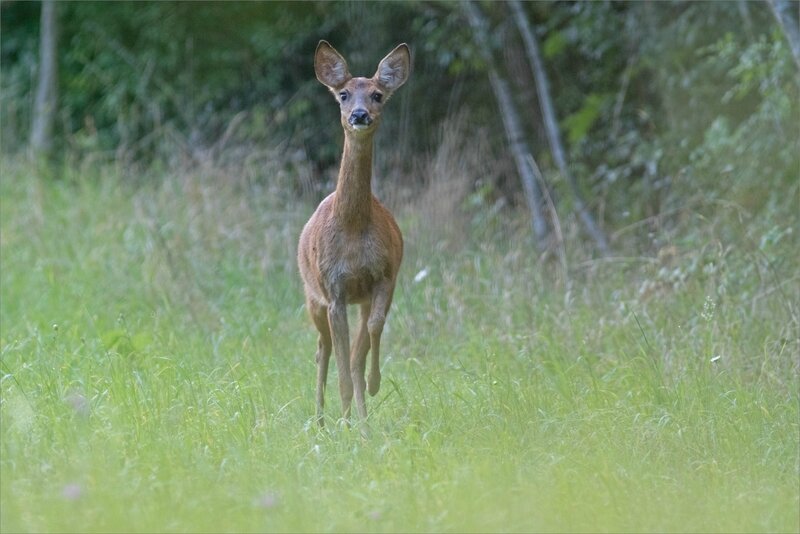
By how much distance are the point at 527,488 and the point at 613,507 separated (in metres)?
0.31

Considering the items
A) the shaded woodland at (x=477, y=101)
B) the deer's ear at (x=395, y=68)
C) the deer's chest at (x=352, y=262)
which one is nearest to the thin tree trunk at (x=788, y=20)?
the shaded woodland at (x=477, y=101)

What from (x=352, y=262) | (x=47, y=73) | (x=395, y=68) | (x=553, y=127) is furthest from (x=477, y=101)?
(x=352, y=262)

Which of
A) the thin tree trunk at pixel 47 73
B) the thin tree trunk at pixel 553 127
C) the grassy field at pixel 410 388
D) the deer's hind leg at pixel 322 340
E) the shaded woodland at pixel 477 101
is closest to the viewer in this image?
the grassy field at pixel 410 388

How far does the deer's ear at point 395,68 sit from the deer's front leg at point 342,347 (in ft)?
3.67

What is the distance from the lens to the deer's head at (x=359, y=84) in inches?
250

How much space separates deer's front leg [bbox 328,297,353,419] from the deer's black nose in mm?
798

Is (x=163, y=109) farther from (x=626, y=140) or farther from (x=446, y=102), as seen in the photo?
(x=626, y=140)

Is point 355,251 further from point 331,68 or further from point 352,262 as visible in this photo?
point 331,68

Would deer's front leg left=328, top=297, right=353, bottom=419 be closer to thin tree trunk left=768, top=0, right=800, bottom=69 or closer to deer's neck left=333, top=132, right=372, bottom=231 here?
deer's neck left=333, top=132, right=372, bottom=231

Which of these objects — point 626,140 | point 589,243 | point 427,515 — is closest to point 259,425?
point 427,515

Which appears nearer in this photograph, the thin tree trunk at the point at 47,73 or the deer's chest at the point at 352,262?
the deer's chest at the point at 352,262

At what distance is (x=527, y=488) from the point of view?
187 inches

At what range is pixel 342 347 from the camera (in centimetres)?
638

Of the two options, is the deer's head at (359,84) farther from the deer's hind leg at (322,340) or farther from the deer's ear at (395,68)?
the deer's hind leg at (322,340)
